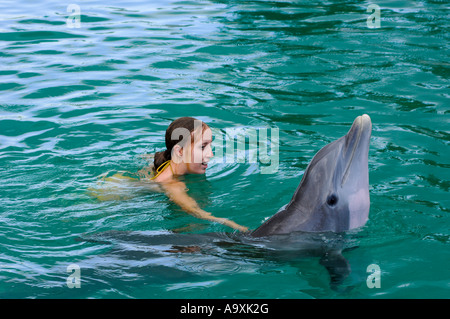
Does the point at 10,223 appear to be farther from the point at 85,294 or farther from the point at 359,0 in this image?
the point at 359,0

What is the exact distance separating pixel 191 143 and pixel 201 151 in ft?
0.46

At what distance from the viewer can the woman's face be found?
654 centimetres

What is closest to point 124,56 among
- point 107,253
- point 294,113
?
point 294,113

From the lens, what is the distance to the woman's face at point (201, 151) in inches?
258

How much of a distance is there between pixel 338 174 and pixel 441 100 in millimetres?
4488

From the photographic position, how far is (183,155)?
22.0 feet

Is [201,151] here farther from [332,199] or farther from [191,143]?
[332,199]

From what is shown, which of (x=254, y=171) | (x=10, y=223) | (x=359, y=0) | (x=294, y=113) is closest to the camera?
(x=10, y=223)

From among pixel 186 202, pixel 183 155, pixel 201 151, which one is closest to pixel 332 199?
pixel 186 202

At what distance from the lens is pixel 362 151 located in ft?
15.5

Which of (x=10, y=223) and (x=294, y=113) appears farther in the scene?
(x=294, y=113)

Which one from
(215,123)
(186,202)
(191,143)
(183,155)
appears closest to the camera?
(186,202)
